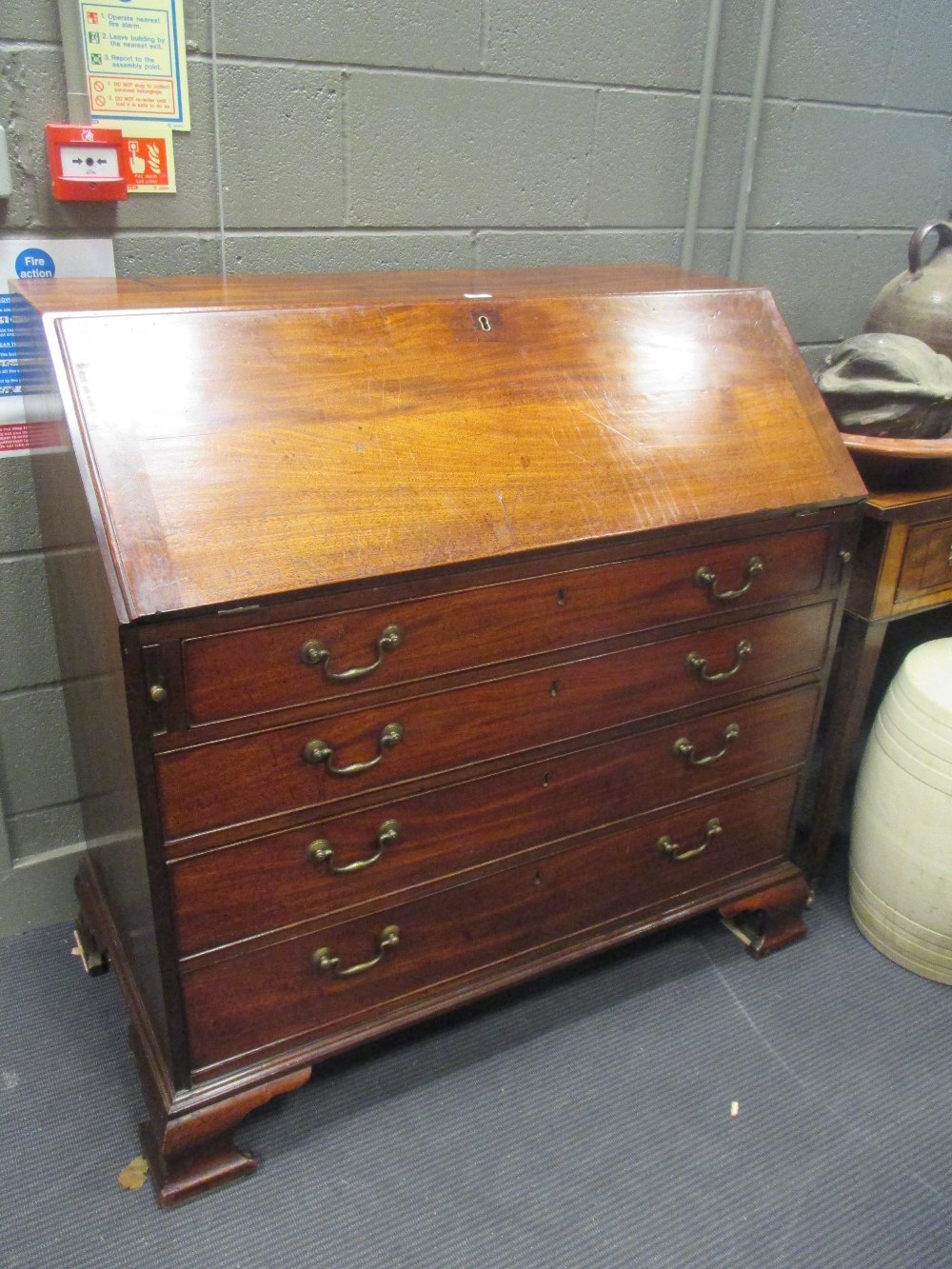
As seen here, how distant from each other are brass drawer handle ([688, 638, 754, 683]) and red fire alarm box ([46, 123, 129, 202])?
107 centimetres

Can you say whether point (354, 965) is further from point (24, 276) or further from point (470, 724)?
point (24, 276)

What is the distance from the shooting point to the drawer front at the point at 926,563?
168 centimetres

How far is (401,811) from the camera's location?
1309 mm

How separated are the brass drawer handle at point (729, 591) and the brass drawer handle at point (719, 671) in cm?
9

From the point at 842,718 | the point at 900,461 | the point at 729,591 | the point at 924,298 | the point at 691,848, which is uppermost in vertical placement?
the point at 924,298

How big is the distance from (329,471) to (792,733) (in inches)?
37.1

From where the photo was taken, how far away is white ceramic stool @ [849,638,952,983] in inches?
65.7

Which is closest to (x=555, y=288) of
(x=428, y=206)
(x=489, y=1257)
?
(x=428, y=206)

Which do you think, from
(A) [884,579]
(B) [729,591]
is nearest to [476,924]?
(B) [729,591]

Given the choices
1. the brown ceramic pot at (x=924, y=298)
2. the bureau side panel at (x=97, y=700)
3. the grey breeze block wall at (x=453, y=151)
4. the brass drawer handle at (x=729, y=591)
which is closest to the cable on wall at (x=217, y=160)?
the grey breeze block wall at (x=453, y=151)

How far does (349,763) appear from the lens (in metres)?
1.23

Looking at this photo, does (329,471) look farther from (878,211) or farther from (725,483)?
(878,211)

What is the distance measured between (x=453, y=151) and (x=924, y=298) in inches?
36.3

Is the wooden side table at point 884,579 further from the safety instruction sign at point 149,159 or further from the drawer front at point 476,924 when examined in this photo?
the safety instruction sign at point 149,159
